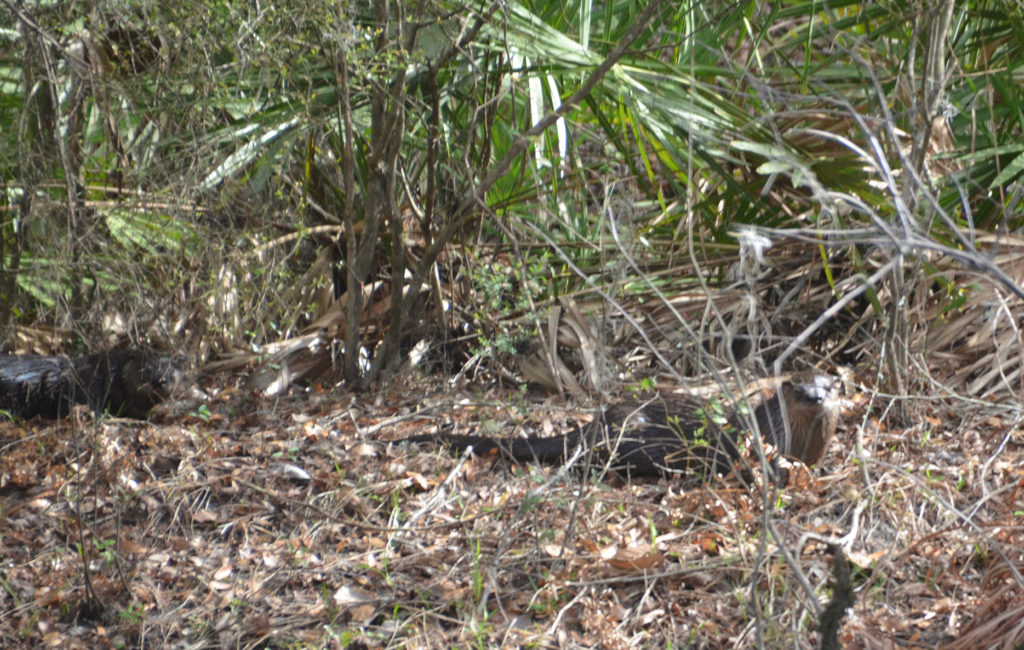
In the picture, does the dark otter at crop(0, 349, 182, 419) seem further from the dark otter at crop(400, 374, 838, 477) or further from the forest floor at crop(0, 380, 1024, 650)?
the dark otter at crop(400, 374, 838, 477)

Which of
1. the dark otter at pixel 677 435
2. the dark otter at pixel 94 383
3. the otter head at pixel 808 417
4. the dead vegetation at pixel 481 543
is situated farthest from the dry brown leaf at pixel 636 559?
the dark otter at pixel 94 383

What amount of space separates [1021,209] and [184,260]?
14.0 ft

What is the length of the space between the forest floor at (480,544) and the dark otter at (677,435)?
A: 0.10 m

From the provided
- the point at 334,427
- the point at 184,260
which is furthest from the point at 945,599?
the point at 184,260

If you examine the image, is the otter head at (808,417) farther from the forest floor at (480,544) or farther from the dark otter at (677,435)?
the forest floor at (480,544)

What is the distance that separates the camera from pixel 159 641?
10.4 feet

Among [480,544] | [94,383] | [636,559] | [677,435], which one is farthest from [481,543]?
[94,383]


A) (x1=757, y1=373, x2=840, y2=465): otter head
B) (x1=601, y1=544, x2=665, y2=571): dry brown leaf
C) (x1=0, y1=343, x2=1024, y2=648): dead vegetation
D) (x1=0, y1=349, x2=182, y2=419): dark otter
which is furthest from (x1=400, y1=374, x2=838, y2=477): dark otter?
(x1=0, y1=349, x2=182, y2=419): dark otter

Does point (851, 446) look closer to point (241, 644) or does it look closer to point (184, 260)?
point (241, 644)

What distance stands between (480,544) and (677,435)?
1010 millimetres

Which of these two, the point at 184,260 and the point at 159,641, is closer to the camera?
the point at 159,641

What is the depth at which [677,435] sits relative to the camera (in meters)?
3.98

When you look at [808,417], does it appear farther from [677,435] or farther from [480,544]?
[480,544]

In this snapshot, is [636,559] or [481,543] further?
[481,543]
